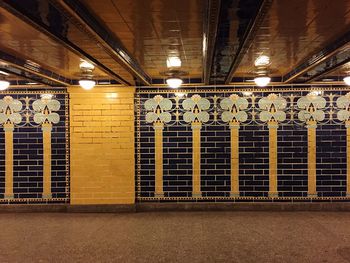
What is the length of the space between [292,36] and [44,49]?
3.54 meters

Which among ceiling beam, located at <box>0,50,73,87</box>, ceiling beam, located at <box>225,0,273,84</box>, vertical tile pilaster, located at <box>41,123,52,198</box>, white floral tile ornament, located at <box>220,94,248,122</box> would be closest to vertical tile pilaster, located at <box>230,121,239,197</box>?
white floral tile ornament, located at <box>220,94,248,122</box>


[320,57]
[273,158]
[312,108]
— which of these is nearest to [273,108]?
[312,108]

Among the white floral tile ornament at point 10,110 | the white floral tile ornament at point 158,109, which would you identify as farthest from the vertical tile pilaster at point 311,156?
the white floral tile ornament at point 10,110

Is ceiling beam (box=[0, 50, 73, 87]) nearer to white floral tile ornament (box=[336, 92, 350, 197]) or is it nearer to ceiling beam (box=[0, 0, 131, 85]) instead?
ceiling beam (box=[0, 0, 131, 85])

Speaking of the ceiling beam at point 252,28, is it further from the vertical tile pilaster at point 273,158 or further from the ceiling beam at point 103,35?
the vertical tile pilaster at point 273,158

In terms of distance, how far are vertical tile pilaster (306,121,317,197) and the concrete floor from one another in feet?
1.82

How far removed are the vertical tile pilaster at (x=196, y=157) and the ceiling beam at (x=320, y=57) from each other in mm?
2247

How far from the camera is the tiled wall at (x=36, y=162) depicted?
7.33 meters

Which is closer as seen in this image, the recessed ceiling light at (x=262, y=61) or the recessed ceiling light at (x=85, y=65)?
the recessed ceiling light at (x=262, y=61)

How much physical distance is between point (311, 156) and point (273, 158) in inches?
33.4

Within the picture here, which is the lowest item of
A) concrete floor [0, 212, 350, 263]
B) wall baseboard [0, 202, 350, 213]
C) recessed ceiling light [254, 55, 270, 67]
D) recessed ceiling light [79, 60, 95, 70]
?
concrete floor [0, 212, 350, 263]

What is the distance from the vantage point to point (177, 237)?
5.46m

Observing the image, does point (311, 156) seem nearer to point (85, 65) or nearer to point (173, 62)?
point (173, 62)

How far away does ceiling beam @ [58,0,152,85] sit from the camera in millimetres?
3127
